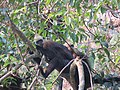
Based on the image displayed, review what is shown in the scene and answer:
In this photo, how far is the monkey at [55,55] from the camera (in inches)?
106

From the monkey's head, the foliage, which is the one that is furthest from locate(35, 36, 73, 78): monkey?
the foliage

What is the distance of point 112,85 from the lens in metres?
2.87

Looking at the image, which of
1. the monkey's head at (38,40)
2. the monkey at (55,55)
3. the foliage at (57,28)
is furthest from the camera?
the monkey at (55,55)

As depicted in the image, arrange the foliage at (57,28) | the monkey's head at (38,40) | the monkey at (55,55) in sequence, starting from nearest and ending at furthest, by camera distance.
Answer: the foliage at (57,28) → the monkey's head at (38,40) → the monkey at (55,55)

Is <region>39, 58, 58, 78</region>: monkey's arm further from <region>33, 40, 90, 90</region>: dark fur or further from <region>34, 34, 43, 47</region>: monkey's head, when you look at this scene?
<region>34, 34, 43, 47</region>: monkey's head

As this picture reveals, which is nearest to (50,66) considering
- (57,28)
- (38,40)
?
(38,40)

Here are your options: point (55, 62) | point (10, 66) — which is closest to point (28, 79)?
point (55, 62)

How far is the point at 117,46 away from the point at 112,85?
599mm

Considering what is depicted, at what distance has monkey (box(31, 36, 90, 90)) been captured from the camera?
2.70 meters

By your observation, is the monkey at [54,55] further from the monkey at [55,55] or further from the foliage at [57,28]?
the foliage at [57,28]

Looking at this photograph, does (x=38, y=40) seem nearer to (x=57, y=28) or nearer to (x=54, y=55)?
(x=57, y=28)

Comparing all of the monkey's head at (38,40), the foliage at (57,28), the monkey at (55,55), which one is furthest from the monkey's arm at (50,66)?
the foliage at (57,28)

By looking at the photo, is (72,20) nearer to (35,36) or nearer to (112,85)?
(35,36)

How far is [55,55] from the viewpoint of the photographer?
296 cm
